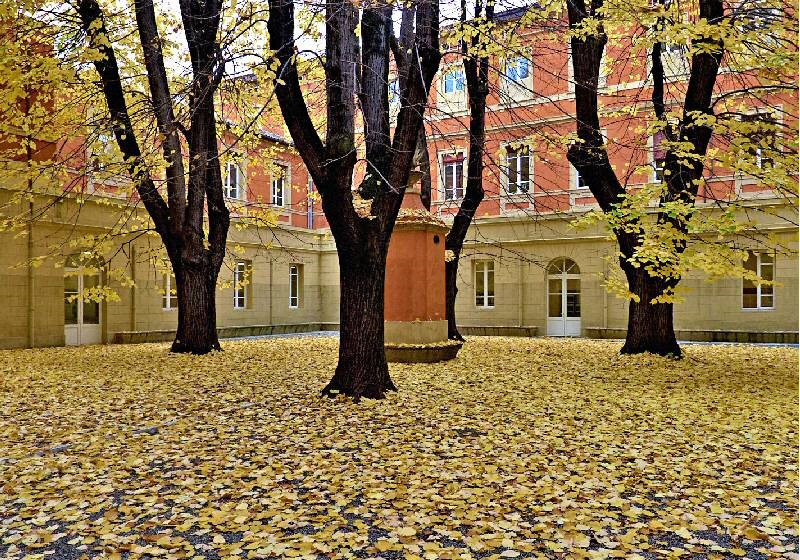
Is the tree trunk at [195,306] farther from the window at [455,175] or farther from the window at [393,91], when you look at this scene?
the window at [455,175]

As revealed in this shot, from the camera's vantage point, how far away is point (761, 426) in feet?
22.1

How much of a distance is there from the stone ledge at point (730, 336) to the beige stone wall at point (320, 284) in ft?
0.52

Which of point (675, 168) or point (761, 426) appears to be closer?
point (761, 426)

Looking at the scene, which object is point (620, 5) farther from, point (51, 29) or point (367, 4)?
point (51, 29)

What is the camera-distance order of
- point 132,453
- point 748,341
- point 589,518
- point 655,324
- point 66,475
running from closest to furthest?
point 589,518 < point 66,475 < point 132,453 < point 655,324 < point 748,341

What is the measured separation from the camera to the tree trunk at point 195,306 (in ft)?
46.5

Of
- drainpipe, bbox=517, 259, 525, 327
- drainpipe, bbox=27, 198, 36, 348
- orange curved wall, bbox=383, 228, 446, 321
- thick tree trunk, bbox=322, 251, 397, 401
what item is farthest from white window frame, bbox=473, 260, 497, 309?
thick tree trunk, bbox=322, 251, 397, 401

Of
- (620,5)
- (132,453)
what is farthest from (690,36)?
(132,453)

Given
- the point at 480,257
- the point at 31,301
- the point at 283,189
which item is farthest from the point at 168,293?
the point at 480,257

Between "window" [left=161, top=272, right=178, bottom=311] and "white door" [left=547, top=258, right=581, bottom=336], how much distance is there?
13061mm

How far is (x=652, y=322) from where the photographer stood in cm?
1320

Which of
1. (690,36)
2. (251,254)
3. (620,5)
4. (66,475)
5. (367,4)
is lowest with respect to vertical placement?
(66,475)

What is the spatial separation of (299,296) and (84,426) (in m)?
19.3

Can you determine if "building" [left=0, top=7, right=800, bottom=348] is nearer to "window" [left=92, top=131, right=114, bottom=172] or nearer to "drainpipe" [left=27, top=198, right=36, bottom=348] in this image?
"drainpipe" [left=27, top=198, right=36, bottom=348]
